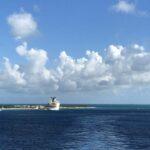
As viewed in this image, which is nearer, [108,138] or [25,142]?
[25,142]

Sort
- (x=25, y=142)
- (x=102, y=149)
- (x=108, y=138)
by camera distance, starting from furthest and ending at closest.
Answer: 1. (x=108, y=138)
2. (x=25, y=142)
3. (x=102, y=149)

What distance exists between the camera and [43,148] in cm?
8481

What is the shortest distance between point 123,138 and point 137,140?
479 centimetres

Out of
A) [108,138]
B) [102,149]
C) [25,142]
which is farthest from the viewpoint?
[108,138]

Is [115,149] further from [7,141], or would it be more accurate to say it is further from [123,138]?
[7,141]

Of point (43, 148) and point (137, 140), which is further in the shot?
point (137, 140)

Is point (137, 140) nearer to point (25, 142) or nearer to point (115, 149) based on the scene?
point (115, 149)

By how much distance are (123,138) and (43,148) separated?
25.7 m

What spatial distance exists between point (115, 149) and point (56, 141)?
1990 cm

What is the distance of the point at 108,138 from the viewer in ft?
331

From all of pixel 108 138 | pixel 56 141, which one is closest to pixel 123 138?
pixel 108 138

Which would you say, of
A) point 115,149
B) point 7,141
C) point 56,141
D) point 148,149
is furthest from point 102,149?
point 7,141

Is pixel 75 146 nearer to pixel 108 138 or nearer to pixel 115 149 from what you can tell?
pixel 115 149

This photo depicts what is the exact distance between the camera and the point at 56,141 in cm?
9712
